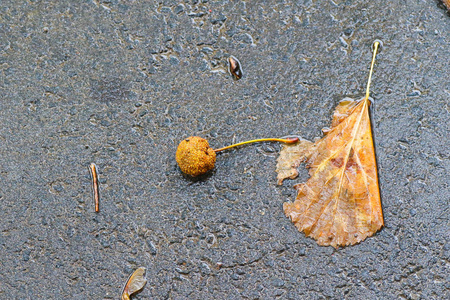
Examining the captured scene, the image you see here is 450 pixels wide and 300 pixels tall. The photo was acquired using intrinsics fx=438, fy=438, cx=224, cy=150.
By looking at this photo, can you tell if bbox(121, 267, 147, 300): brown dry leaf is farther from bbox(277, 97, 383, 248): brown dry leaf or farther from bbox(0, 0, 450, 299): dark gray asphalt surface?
bbox(277, 97, 383, 248): brown dry leaf

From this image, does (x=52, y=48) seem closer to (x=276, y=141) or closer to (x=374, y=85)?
(x=276, y=141)

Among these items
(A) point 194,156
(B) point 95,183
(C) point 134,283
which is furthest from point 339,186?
(B) point 95,183

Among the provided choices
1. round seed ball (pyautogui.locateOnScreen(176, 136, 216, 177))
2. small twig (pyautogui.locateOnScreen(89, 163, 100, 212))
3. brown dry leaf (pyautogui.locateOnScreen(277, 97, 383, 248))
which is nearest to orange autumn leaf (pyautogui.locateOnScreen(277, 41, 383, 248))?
brown dry leaf (pyautogui.locateOnScreen(277, 97, 383, 248))

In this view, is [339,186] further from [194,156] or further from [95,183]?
[95,183]

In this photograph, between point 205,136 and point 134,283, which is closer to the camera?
point 134,283

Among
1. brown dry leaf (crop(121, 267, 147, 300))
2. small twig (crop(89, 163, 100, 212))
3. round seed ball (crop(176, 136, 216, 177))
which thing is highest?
round seed ball (crop(176, 136, 216, 177))

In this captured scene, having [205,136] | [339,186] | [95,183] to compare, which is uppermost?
[339,186]
